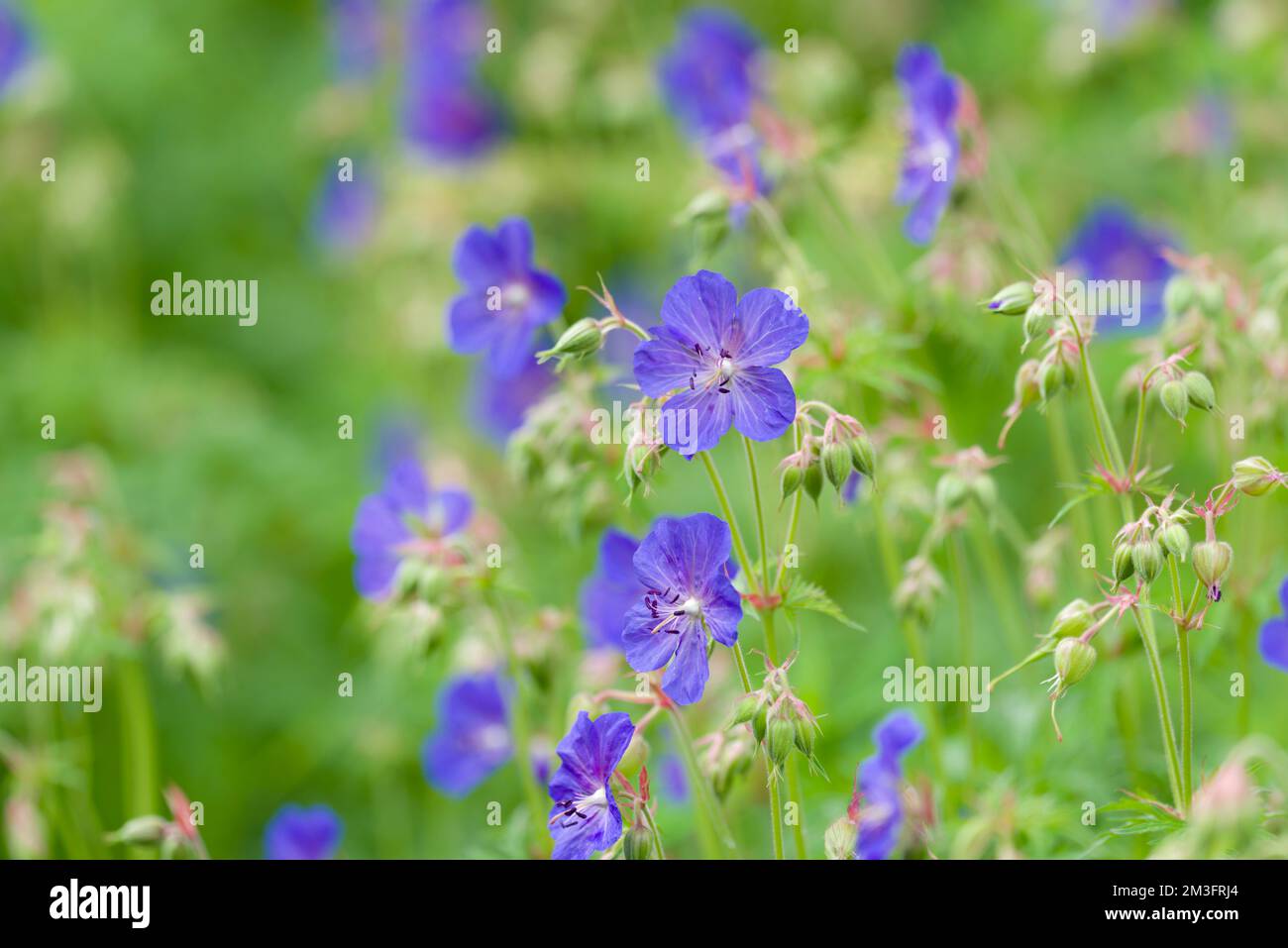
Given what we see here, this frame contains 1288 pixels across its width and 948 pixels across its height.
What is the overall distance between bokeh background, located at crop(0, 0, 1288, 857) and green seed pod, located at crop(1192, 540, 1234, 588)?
29cm

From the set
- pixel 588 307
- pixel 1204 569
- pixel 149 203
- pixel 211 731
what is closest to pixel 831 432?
pixel 1204 569

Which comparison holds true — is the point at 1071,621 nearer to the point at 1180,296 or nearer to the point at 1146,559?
the point at 1146,559

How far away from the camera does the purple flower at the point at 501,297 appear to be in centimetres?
224

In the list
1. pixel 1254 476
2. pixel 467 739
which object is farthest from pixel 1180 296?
pixel 467 739

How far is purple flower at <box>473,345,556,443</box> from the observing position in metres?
4.43

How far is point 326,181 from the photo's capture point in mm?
5402

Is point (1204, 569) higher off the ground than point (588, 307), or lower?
lower

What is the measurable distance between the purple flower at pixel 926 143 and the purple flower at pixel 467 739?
1114 millimetres

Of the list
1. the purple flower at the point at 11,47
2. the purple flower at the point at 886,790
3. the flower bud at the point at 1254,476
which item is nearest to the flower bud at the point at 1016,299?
the flower bud at the point at 1254,476

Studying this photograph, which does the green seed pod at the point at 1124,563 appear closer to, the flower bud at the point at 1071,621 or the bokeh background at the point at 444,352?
the flower bud at the point at 1071,621

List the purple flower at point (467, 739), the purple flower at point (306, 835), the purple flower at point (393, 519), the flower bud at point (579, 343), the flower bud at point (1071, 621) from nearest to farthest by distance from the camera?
the flower bud at point (1071, 621)
the flower bud at point (579, 343)
the purple flower at point (393, 519)
the purple flower at point (467, 739)
the purple flower at point (306, 835)

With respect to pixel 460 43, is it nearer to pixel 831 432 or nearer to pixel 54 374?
pixel 54 374

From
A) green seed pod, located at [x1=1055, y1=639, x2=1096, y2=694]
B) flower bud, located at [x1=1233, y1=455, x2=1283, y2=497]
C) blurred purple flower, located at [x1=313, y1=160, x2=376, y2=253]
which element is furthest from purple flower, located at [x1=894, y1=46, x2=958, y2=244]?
blurred purple flower, located at [x1=313, y1=160, x2=376, y2=253]

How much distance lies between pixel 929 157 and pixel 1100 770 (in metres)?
1.06
